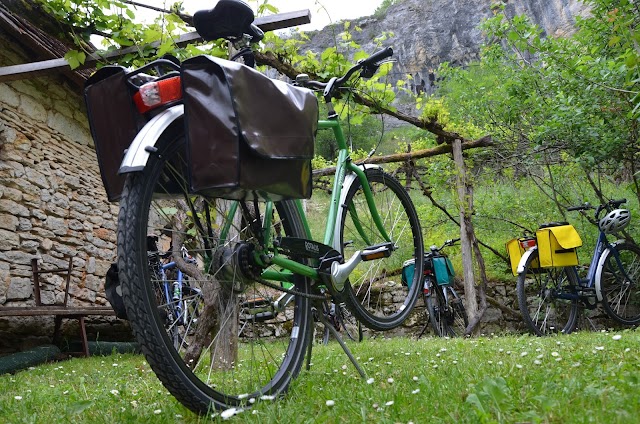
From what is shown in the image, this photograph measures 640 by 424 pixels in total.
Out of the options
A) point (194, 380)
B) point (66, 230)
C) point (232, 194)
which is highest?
point (66, 230)

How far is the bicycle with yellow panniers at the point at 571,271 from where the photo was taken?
5859 millimetres

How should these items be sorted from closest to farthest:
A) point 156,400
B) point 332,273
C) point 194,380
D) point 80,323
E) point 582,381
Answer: point 194,380 < point 582,381 < point 156,400 < point 332,273 < point 80,323

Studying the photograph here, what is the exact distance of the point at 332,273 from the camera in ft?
7.27

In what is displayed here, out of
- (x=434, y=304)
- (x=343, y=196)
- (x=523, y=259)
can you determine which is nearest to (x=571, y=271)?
(x=523, y=259)

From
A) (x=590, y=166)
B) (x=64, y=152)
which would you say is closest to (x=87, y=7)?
(x=64, y=152)

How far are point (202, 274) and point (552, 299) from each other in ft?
18.4

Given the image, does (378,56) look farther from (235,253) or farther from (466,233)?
(466,233)

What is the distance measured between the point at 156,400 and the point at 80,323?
4152mm

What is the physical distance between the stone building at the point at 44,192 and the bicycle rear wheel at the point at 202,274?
367cm

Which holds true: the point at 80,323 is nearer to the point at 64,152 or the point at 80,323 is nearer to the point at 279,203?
the point at 64,152

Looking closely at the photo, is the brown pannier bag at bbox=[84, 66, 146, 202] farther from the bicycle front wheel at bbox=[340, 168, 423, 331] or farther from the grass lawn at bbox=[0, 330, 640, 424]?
the bicycle front wheel at bbox=[340, 168, 423, 331]

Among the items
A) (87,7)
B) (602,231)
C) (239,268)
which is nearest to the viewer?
(239,268)

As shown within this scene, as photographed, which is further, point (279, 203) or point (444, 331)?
point (444, 331)

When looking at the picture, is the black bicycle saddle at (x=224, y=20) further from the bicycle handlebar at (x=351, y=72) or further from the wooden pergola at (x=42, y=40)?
the wooden pergola at (x=42, y=40)
